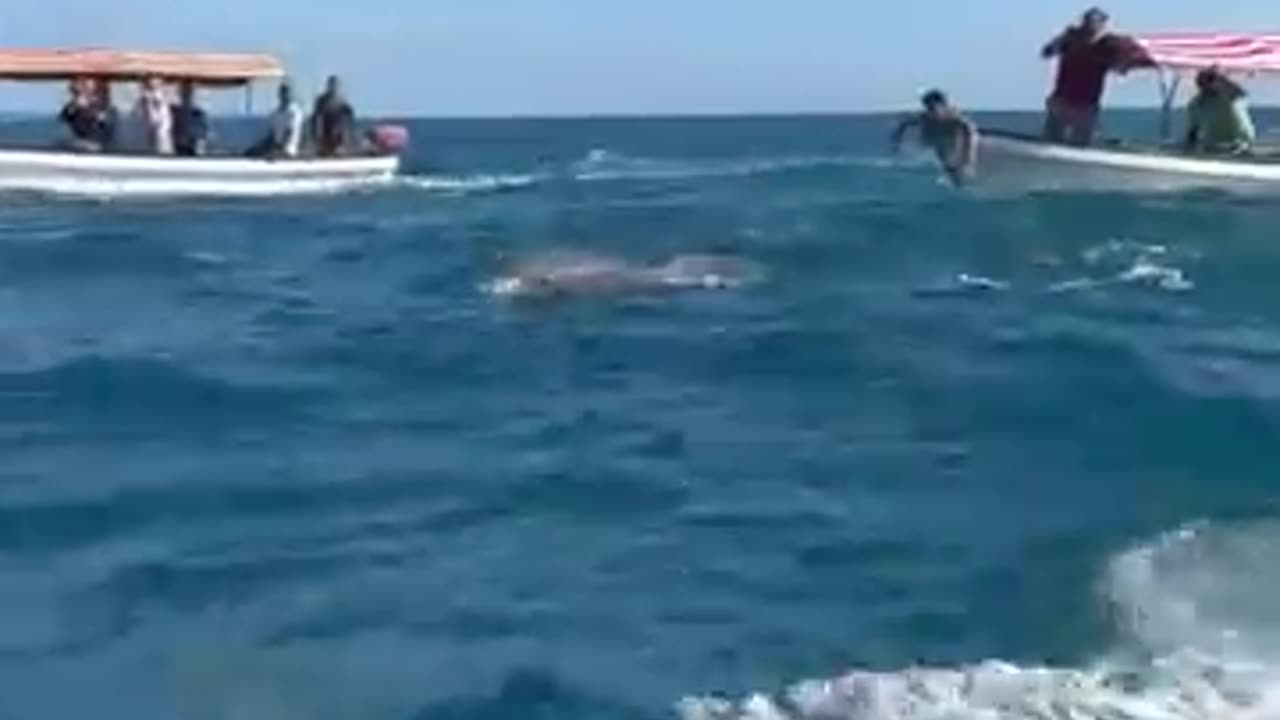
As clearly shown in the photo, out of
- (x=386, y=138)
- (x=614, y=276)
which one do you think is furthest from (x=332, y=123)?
(x=614, y=276)

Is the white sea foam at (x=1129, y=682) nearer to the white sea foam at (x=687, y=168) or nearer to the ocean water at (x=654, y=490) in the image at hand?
the ocean water at (x=654, y=490)

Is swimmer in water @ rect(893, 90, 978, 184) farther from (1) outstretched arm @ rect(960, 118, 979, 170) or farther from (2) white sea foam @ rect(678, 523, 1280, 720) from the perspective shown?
(2) white sea foam @ rect(678, 523, 1280, 720)

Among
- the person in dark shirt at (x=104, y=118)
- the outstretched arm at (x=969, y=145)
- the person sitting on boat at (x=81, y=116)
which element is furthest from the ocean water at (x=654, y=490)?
the person sitting on boat at (x=81, y=116)

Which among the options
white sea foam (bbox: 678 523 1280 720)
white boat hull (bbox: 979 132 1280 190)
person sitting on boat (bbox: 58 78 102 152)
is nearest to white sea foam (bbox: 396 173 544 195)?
person sitting on boat (bbox: 58 78 102 152)

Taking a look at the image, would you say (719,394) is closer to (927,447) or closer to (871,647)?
(927,447)

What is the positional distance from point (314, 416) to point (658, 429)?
2551 mm

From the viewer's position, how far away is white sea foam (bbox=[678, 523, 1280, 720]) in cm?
1020

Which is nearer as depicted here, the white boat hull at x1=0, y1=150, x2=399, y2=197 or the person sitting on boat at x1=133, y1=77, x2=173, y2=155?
the white boat hull at x1=0, y1=150, x2=399, y2=197

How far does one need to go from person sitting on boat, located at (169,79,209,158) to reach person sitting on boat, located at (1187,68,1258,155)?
1622cm

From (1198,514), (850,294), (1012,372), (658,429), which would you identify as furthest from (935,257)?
(1198,514)

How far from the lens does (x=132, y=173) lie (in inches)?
1604

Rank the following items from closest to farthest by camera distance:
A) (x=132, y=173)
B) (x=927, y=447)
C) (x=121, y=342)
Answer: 1. (x=927, y=447)
2. (x=121, y=342)
3. (x=132, y=173)

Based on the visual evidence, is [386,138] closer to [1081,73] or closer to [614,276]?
[1081,73]

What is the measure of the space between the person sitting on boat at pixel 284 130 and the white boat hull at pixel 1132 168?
1378 centimetres
